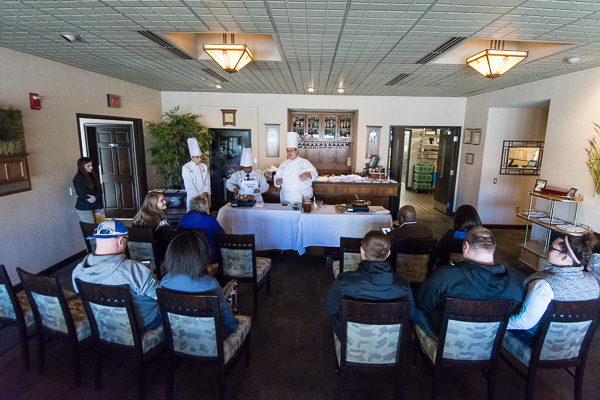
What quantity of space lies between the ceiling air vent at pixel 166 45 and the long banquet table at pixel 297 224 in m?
2.05

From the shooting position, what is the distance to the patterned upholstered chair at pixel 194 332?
1809mm

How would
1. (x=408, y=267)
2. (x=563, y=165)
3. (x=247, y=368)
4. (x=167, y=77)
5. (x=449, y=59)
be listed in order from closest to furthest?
(x=247, y=368)
(x=408, y=267)
(x=449, y=59)
(x=563, y=165)
(x=167, y=77)

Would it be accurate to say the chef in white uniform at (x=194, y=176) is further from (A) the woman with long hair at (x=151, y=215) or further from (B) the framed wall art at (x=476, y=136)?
(B) the framed wall art at (x=476, y=136)

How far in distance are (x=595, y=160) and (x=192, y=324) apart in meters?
5.01

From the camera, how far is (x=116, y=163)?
6.47 meters

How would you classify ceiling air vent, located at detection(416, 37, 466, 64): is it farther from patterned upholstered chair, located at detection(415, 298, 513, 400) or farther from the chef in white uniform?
the chef in white uniform

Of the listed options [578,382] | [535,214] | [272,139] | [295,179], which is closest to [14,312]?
[295,179]

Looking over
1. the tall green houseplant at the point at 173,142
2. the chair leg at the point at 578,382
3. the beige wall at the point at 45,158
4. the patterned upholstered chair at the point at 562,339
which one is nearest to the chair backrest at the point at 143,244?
the beige wall at the point at 45,158

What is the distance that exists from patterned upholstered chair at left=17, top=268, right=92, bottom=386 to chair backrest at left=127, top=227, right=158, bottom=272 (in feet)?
2.84

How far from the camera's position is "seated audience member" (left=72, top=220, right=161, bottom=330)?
1.99m

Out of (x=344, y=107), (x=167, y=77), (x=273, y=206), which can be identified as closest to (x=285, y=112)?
(x=344, y=107)

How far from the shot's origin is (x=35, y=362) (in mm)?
2490

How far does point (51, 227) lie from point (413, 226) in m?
4.55

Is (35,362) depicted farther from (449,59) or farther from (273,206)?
(449,59)
